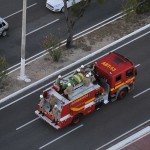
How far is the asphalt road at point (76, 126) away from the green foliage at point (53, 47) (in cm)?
325

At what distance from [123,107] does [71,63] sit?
568cm

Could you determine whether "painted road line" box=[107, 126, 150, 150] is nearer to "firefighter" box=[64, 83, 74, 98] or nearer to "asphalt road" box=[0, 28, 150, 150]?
"asphalt road" box=[0, 28, 150, 150]

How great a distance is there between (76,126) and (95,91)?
2503mm

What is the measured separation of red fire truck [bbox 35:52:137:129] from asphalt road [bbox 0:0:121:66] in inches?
274

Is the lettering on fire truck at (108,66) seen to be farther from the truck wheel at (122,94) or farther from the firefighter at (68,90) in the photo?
the firefighter at (68,90)

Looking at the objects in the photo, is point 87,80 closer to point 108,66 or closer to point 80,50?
point 108,66

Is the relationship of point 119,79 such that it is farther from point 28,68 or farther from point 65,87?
point 28,68

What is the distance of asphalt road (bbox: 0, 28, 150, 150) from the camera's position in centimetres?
3472

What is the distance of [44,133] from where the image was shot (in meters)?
35.4

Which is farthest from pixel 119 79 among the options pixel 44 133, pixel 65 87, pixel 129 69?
pixel 44 133

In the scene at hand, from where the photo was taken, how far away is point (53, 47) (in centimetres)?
3962

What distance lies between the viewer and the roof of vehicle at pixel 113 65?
36.3 metres

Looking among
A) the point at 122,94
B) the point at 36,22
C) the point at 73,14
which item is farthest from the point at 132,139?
the point at 36,22

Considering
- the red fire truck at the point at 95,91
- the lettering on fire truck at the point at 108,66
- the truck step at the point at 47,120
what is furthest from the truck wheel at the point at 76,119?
the lettering on fire truck at the point at 108,66
